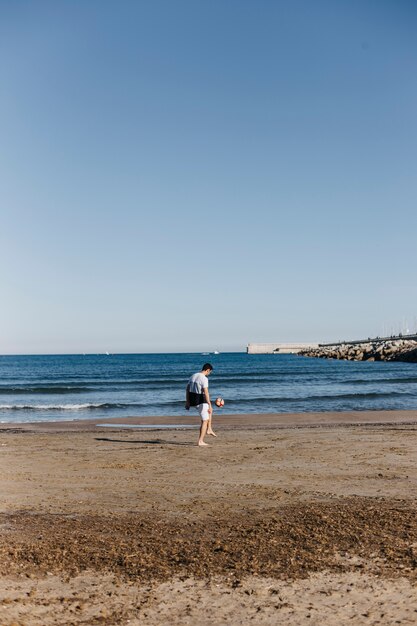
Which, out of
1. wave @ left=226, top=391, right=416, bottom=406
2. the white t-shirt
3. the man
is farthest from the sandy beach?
wave @ left=226, top=391, right=416, bottom=406

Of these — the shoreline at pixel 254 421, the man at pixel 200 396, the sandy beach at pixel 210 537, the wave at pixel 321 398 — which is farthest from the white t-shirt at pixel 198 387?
the wave at pixel 321 398

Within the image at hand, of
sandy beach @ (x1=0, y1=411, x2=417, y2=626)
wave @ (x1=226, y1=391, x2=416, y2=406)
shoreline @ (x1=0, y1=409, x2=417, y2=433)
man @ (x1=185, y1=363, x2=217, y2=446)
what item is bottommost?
wave @ (x1=226, y1=391, x2=416, y2=406)

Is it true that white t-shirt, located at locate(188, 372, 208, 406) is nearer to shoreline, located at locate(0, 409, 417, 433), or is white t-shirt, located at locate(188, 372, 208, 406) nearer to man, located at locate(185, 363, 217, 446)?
man, located at locate(185, 363, 217, 446)

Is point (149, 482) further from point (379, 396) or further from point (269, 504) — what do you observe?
point (379, 396)

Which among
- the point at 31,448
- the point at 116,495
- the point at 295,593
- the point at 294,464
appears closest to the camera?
the point at 295,593

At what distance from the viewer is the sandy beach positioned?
4.87 m

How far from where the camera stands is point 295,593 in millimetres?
5078

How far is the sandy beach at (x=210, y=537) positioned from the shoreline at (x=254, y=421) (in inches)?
273

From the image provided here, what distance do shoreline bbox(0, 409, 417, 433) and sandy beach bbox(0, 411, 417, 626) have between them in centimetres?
693

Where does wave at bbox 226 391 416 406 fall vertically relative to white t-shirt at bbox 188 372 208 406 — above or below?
below

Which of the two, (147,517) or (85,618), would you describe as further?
(147,517)

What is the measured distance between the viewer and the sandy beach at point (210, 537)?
487 cm

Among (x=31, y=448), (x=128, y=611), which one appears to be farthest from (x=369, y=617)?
(x=31, y=448)

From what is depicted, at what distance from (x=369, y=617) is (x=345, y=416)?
18.6 m
